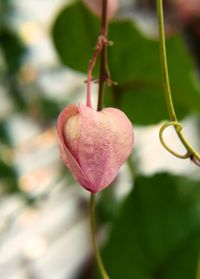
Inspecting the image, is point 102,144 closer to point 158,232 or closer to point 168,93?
point 168,93

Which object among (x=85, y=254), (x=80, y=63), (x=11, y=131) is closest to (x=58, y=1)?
(x=11, y=131)

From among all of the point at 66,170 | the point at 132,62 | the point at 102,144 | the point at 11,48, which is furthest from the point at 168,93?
the point at 11,48

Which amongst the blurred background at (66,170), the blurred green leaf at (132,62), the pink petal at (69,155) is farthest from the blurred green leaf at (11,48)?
the pink petal at (69,155)

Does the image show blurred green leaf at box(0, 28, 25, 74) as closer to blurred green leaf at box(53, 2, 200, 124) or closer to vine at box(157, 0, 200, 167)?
blurred green leaf at box(53, 2, 200, 124)

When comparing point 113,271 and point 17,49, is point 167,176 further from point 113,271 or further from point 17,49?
point 17,49

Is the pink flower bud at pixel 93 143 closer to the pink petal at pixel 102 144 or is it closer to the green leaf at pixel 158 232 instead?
the pink petal at pixel 102 144

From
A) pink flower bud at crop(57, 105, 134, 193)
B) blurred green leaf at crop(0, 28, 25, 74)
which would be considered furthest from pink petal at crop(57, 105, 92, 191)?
blurred green leaf at crop(0, 28, 25, 74)
